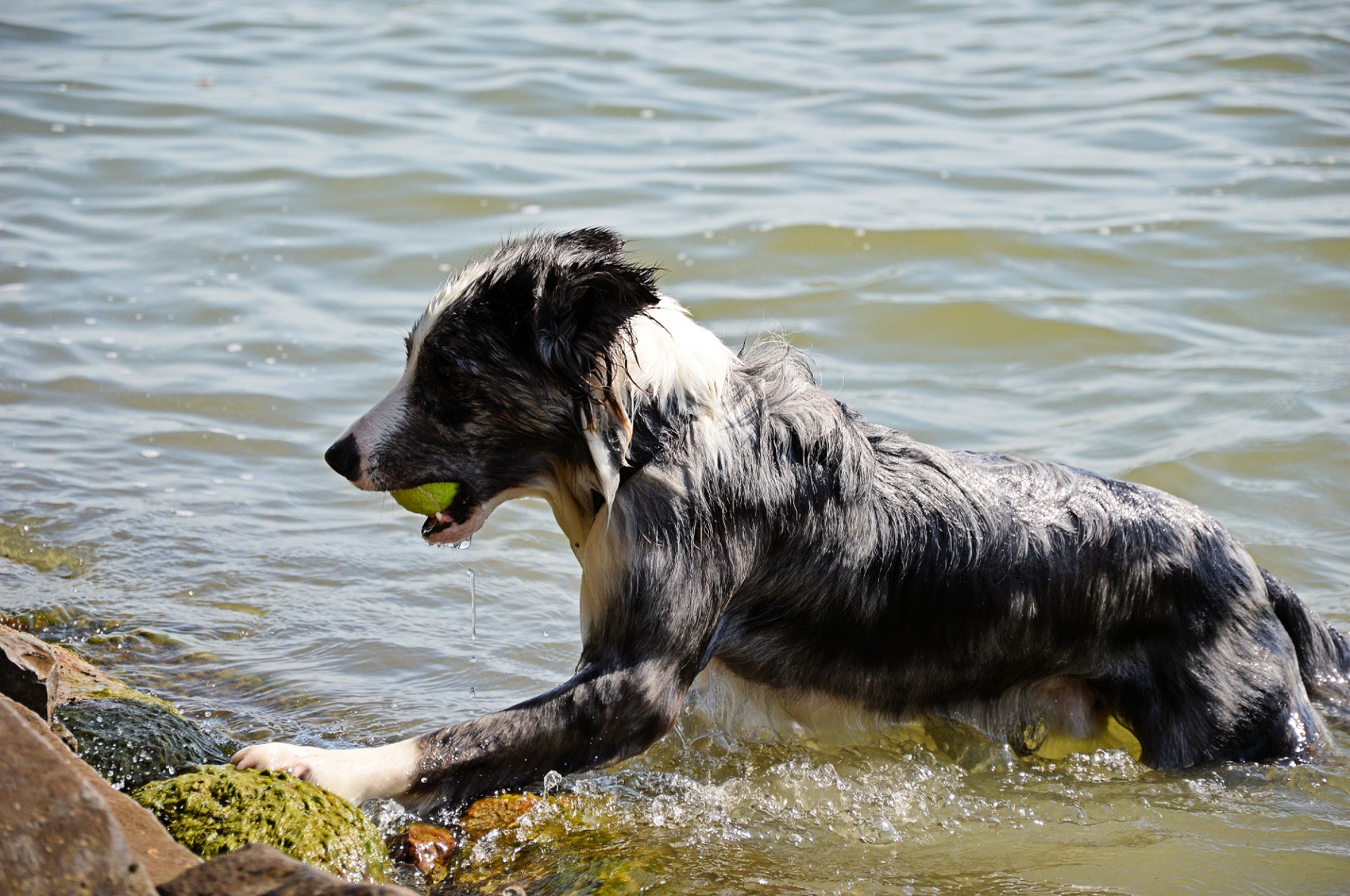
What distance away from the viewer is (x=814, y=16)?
17.4 meters

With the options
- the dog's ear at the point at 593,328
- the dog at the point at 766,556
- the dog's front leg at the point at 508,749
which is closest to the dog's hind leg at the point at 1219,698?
the dog at the point at 766,556

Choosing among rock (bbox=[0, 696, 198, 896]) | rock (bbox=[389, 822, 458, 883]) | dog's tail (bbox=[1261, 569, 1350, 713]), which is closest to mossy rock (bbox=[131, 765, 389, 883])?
rock (bbox=[389, 822, 458, 883])

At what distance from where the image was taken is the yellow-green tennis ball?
14.2 ft

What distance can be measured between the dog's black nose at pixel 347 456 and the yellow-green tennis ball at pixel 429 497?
0.15 metres

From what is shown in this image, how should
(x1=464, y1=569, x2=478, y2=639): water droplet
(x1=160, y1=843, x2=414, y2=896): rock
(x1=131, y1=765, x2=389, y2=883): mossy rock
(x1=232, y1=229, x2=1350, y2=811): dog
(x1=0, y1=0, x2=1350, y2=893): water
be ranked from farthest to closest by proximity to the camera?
1. (x1=464, y1=569, x2=478, y2=639): water droplet
2. (x1=0, y1=0, x2=1350, y2=893): water
3. (x1=232, y1=229, x2=1350, y2=811): dog
4. (x1=131, y1=765, x2=389, y2=883): mossy rock
5. (x1=160, y1=843, x2=414, y2=896): rock

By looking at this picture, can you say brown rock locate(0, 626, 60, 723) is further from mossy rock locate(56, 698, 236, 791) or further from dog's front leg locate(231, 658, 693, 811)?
dog's front leg locate(231, 658, 693, 811)

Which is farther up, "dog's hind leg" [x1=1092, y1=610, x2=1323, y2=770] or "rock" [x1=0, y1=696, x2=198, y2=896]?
"rock" [x1=0, y1=696, x2=198, y2=896]

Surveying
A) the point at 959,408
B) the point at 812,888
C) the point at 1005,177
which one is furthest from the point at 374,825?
the point at 1005,177

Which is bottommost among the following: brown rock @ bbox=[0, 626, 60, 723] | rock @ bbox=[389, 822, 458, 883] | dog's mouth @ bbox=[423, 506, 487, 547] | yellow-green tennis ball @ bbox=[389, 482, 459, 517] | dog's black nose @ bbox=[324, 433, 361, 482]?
rock @ bbox=[389, 822, 458, 883]

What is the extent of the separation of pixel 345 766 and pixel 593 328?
56.1 inches

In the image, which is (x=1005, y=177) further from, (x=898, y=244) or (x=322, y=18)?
(x=322, y=18)

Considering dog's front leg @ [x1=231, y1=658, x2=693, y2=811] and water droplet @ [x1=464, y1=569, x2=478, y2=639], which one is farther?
water droplet @ [x1=464, y1=569, x2=478, y2=639]

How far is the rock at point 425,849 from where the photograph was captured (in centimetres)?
392

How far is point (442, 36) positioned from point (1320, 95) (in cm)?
947
